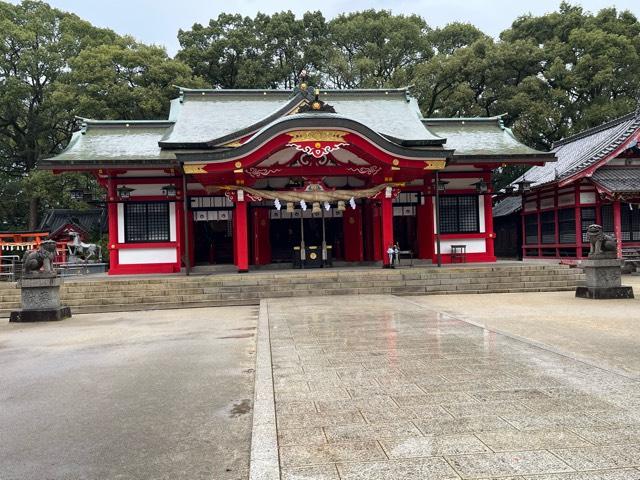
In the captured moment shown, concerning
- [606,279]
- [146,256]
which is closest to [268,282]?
[146,256]

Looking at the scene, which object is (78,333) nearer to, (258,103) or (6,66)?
(258,103)

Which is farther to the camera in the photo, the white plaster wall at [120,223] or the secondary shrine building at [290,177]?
the white plaster wall at [120,223]

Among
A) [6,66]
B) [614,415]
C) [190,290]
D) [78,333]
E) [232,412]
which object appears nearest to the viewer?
[614,415]

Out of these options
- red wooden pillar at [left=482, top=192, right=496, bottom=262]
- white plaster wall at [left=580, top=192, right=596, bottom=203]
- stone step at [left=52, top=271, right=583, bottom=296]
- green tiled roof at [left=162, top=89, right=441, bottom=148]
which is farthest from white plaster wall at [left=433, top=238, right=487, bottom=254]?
white plaster wall at [left=580, top=192, right=596, bottom=203]

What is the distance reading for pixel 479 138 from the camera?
69.5 feet

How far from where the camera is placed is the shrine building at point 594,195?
19.9 m

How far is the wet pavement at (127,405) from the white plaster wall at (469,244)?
12.9 meters

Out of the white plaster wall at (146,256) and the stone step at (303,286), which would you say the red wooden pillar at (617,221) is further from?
Answer: the white plaster wall at (146,256)

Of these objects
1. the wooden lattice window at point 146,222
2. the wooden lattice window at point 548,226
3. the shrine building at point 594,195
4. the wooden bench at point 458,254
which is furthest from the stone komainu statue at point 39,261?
the wooden lattice window at point 548,226

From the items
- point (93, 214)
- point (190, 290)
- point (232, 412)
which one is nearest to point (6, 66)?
point (93, 214)

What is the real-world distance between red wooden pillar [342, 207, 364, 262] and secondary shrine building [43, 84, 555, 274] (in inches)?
1.8

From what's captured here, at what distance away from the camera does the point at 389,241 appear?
16812 millimetres

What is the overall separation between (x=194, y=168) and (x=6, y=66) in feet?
72.1

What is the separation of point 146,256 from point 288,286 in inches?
288
